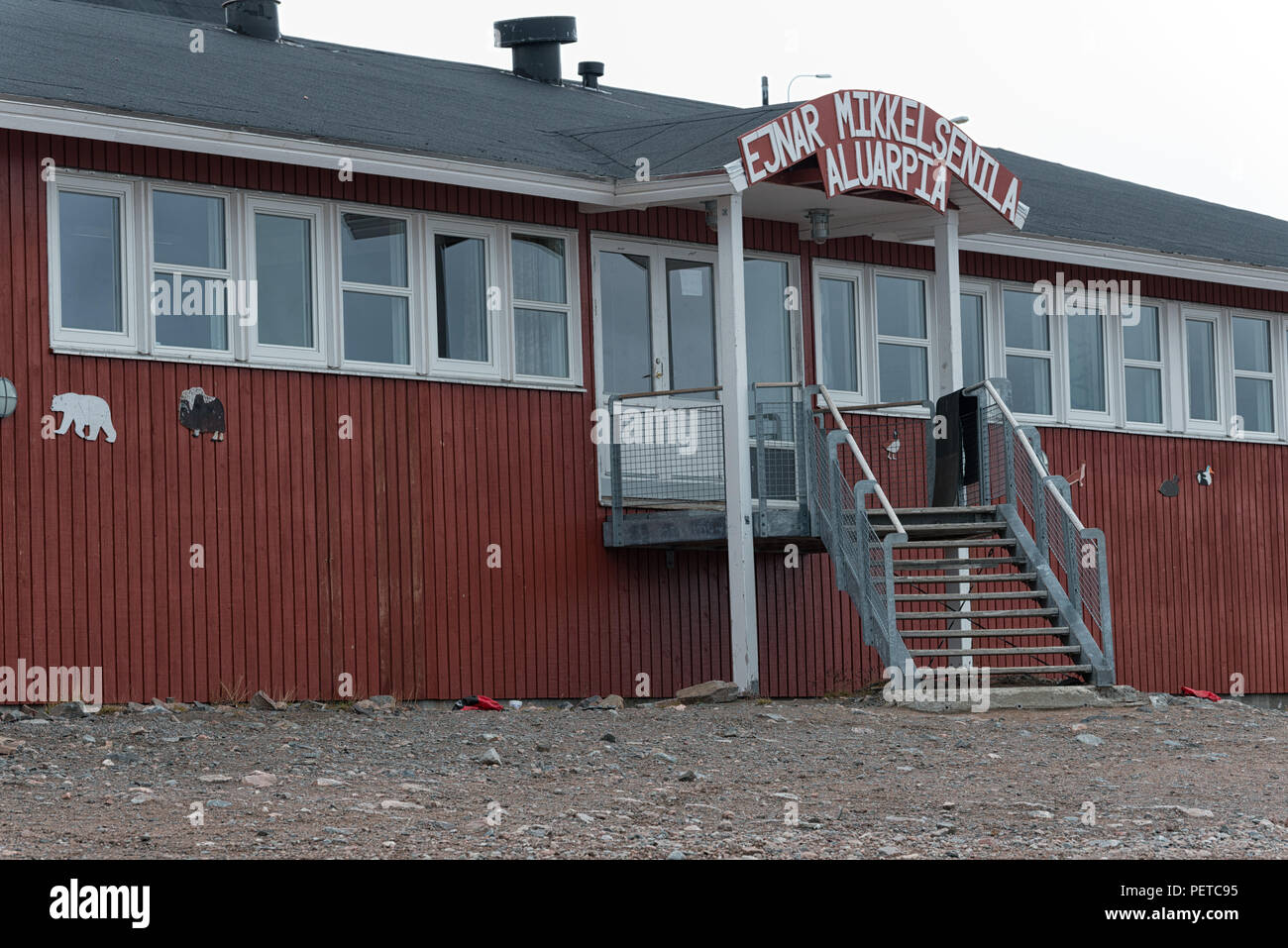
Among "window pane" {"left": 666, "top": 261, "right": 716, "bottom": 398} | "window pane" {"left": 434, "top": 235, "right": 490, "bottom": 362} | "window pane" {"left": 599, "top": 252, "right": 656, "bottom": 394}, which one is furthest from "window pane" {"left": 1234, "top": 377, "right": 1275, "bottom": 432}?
"window pane" {"left": 434, "top": 235, "right": 490, "bottom": 362}

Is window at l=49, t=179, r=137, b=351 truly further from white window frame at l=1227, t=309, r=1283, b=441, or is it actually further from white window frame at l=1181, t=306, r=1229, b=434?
white window frame at l=1227, t=309, r=1283, b=441

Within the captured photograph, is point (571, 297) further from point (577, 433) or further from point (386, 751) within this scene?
point (386, 751)

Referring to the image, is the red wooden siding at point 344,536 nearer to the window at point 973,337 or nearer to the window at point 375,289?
the window at point 375,289

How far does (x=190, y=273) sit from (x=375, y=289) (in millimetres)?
1553

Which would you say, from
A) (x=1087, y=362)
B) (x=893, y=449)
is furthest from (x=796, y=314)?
(x=1087, y=362)

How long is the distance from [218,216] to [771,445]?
196 inches

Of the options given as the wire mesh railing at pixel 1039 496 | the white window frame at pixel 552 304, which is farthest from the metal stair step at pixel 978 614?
the white window frame at pixel 552 304

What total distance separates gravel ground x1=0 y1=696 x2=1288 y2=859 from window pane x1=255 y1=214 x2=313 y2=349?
2.84 metres

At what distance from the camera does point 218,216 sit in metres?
13.7

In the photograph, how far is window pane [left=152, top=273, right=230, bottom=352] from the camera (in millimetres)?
13305

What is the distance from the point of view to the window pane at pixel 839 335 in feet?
56.3

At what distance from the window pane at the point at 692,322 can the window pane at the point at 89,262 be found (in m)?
5.04

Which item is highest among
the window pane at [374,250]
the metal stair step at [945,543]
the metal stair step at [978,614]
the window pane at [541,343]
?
the window pane at [374,250]
